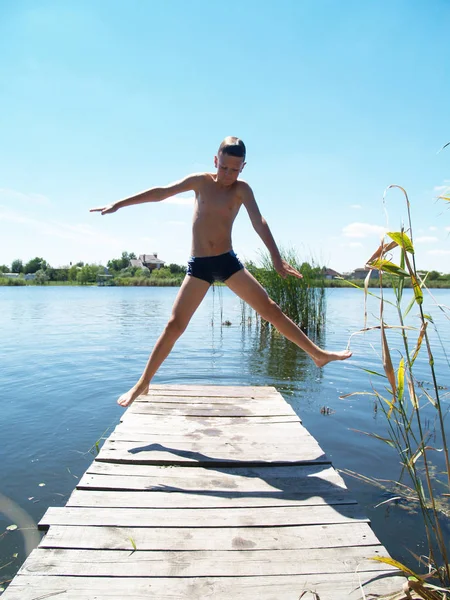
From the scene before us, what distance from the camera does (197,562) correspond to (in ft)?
6.13

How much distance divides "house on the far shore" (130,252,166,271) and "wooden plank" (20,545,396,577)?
10170 centimetres

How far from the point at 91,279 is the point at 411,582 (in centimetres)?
8709

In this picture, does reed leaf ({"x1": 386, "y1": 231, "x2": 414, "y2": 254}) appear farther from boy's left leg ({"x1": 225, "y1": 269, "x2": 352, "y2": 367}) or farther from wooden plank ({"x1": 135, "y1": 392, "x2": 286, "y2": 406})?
wooden plank ({"x1": 135, "y1": 392, "x2": 286, "y2": 406})

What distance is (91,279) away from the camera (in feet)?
277

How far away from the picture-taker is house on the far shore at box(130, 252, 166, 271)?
10431 centimetres

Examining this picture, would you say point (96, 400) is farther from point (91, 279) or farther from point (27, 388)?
point (91, 279)

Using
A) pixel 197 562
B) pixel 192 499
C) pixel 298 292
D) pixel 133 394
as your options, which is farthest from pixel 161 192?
pixel 298 292

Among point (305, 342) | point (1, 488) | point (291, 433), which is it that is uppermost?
point (305, 342)

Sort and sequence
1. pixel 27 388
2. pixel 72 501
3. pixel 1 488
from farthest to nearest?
pixel 27 388 → pixel 1 488 → pixel 72 501

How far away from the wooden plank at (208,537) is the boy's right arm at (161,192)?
229cm

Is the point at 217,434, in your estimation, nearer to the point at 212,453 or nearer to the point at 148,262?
the point at 212,453

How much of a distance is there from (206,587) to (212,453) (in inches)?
54.8

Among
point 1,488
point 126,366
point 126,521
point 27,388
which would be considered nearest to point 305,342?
point 126,521

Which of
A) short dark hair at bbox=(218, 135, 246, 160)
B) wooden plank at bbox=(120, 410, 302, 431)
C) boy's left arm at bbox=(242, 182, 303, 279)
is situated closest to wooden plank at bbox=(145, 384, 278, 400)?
wooden plank at bbox=(120, 410, 302, 431)
